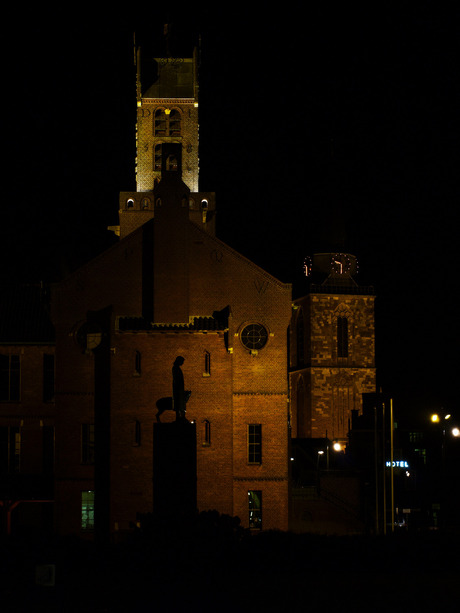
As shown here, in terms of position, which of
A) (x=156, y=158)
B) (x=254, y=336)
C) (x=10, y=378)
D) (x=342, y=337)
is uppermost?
(x=156, y=158)

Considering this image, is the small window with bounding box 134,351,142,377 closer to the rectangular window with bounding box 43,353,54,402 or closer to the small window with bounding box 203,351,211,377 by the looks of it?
the small window with bounding box 203,351,211,377

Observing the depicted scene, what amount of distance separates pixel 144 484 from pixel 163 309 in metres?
8.90

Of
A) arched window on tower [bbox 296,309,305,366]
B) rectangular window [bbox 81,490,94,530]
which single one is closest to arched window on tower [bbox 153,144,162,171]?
rectangular window [bbox 81,490,94,530]

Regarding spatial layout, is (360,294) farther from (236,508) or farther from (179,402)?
(179,402)

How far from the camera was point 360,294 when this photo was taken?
94.9 meters

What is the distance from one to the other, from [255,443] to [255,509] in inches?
132

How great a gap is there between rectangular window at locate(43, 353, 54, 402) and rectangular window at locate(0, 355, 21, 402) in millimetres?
1437

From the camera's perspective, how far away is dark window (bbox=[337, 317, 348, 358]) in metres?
94.6

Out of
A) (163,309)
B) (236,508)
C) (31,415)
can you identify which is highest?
(163,309)

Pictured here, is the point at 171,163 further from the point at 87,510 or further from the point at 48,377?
the point at 87,510

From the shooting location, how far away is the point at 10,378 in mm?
53781

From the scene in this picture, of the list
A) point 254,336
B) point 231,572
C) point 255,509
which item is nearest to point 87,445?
point 255,509

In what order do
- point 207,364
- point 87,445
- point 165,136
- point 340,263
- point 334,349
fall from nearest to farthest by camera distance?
point 207,364 < point 87,445 < point 165,136 < point 334,349 < point 340,263

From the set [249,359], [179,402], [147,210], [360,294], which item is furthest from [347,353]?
[179,402]
